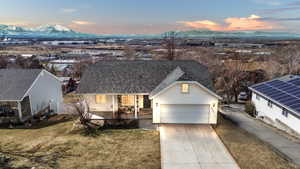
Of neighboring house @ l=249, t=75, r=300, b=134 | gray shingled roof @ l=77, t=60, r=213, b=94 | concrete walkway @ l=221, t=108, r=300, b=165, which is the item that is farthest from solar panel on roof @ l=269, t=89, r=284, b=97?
gray shingled roof @ l=77, t=60, r=213, b=94

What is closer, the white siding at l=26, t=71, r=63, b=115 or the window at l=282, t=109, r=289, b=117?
the window at l=282, t=109, r=289, b=117

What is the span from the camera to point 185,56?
45.6m

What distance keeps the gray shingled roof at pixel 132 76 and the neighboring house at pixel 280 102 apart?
22.0ft

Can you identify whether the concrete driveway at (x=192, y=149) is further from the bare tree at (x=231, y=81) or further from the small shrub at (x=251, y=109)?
the bare tree at (x=231, y=81)

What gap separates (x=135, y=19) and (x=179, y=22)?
13.7 metres

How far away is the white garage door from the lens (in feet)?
54.6

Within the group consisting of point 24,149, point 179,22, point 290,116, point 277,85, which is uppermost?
point 179,22

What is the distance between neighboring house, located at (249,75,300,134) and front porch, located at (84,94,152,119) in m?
12.0

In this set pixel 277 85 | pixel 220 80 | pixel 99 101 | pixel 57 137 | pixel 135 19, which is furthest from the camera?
pixel 135 19

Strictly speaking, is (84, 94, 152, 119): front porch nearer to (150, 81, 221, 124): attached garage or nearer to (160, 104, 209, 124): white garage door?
(160, 104, 209, 124): white garage door

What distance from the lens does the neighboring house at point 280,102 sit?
16141 millimetres

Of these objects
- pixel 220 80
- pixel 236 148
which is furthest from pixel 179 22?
pixel 236 148

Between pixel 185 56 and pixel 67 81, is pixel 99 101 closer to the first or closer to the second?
pixel 67 81

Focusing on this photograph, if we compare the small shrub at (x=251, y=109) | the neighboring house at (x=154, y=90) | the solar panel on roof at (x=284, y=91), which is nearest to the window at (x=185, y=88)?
the neighboring house at (x=154, y=90)
